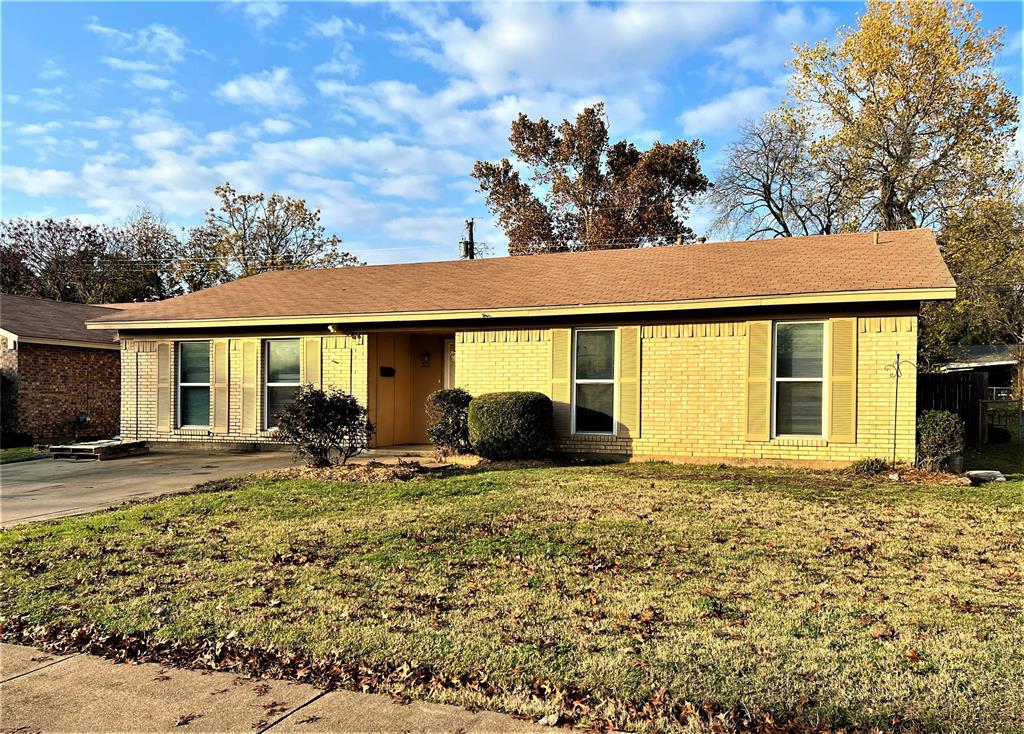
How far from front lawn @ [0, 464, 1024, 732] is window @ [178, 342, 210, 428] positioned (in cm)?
717

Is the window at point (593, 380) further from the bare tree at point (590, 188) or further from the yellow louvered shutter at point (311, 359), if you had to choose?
the bare tree at point (590, 188)

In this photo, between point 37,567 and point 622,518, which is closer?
point 37,567

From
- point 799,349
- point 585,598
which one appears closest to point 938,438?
point 799,349

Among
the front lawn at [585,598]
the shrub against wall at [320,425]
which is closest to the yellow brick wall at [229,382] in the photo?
the shrub against wall at [320,425]

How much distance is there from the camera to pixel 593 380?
1255 cm

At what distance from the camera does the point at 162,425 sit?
50.7ft

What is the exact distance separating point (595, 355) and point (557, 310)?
105cm

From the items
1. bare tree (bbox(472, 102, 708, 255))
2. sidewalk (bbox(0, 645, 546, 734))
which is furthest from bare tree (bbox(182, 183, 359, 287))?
sidewalk (bbox(0, 645, 546, 734))

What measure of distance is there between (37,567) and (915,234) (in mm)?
14314

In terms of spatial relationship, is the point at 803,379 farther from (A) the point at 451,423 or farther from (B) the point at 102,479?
(B) the point at 102,479

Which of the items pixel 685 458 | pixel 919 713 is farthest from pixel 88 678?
pixel 685 458

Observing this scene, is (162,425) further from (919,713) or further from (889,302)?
(919,713)

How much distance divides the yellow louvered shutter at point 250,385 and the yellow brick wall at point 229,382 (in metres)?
0.07

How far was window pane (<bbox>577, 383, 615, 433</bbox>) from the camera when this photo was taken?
1245cm
